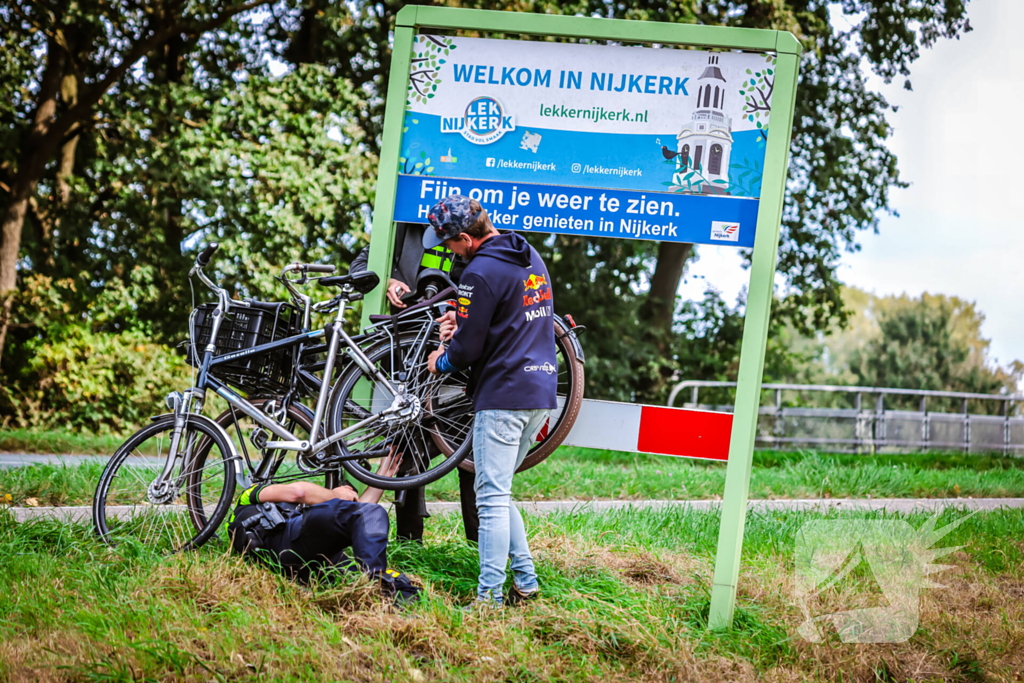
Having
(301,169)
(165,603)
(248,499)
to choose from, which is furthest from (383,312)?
(301,169)

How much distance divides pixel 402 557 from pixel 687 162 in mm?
2613

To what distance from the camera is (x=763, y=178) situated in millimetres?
4477

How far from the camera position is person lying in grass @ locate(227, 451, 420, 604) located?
13.4ft

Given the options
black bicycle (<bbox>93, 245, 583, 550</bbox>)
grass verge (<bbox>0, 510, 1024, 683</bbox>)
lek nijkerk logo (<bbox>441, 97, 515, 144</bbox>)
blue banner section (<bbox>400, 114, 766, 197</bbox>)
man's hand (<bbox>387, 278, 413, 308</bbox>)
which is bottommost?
grass verge (<bbox>0, 510, 1024, 683</bbox>)

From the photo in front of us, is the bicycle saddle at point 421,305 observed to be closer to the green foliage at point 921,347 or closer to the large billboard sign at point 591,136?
the large billboard sign at point 591,136

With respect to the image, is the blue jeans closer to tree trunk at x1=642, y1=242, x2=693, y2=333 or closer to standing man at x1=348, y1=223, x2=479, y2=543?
standing man at x1=348, y1=223, x2=479, y2=543

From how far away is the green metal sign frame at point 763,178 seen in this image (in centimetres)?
430

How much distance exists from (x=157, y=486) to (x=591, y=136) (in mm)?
2993

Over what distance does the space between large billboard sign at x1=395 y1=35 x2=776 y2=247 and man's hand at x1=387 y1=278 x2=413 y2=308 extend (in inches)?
15.0

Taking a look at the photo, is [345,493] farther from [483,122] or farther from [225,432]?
[483,122]

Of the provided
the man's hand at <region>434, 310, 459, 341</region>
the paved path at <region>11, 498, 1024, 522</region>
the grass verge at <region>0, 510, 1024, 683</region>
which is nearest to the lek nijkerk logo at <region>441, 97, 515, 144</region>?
the man's hand at <region>434, 310, 459, 341</region>

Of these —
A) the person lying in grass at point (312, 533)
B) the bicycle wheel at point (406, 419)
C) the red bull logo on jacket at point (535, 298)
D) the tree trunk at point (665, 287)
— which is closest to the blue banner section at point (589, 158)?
the red bull logo on jacket at point (535, 298)

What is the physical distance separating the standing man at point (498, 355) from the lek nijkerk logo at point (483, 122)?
840 millimetres

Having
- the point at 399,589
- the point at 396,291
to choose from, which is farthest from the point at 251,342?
the point at 399,589
